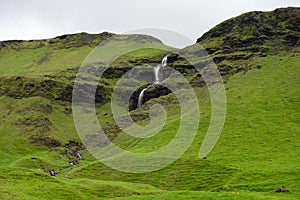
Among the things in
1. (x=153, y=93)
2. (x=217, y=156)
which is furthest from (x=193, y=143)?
(x=153, y=93)

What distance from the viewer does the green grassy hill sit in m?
52.5

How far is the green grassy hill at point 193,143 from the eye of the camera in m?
52.5

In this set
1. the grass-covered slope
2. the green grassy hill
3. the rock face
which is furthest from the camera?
the rock face

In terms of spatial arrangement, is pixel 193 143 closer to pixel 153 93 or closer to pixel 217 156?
pixel 217 156

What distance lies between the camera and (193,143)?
9731 centimetres

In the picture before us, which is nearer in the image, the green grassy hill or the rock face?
the green grassy hill

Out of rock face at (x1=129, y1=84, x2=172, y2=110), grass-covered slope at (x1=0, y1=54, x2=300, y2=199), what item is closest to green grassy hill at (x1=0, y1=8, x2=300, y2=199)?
grass-covered slope at (x1=0, y1=54, x2=300, y2=199)

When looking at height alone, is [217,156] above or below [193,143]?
below

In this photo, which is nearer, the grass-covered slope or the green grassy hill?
the grass-covered slope

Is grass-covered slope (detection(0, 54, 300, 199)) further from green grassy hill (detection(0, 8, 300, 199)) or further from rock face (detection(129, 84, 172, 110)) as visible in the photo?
rock face (detection(129, 84, 172, 110))

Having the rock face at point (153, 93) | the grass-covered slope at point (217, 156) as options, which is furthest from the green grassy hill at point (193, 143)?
the rock face at point (153, 93)

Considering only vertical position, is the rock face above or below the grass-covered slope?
above

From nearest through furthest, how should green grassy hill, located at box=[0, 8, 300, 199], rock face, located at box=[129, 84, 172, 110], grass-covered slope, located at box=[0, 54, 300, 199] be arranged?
grass-covered slope, located at box=[0, 54, 300, 199]
green grassy hill, located at box=[0, 8, 300, 199]
rock face, located at box=[129, 84, 172, 110]

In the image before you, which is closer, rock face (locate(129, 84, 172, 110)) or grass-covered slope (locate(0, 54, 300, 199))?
grass-covered slope (locate(0, 54, 300, 199))
